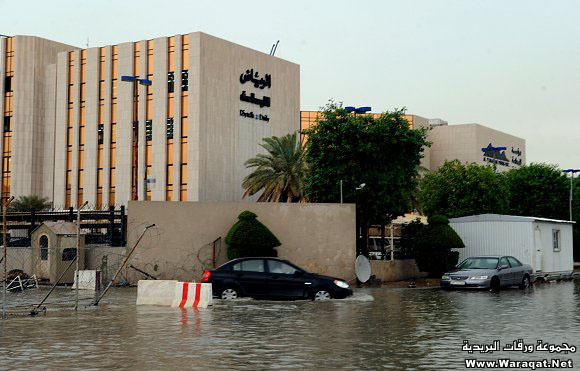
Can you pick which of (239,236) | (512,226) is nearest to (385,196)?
(512,226)

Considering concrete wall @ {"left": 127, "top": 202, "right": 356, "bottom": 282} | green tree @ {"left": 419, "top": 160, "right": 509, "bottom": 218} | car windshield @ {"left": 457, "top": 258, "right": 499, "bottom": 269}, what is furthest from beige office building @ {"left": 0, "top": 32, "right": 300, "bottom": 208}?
car windshield @ {"left": 457, "top": 258, "right": 499, "bottom": 269}

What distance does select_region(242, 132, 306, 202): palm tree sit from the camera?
58219 mm

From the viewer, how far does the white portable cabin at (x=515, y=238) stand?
39.5m

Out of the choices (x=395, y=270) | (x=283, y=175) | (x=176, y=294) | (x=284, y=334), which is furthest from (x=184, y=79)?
(x=284, y=334)

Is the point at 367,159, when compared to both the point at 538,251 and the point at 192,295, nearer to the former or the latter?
the point at 538,251

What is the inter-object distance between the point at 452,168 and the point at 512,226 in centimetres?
2429

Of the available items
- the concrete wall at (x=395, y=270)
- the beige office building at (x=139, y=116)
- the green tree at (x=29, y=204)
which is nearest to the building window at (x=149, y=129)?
the beige office building at (x=139, y=116)

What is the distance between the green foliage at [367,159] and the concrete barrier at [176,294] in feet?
60.4

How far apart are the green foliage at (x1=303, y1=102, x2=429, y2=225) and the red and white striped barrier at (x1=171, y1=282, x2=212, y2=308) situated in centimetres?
1870

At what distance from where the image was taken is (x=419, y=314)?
20.6m

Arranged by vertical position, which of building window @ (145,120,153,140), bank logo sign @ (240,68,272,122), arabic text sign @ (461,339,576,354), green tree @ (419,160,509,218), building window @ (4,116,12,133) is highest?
bank logo sign @ (240,68,272,122)

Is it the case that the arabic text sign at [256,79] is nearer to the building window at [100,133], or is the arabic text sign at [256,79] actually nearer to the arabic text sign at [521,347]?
the building window at [100,133]

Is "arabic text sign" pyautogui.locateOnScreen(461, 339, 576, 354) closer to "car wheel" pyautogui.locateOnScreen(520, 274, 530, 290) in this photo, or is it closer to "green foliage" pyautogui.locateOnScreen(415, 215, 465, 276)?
"car wheel" pyautogui.locateOnScreen(520, 274, 530, 290)

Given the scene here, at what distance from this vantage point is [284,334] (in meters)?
15.7
